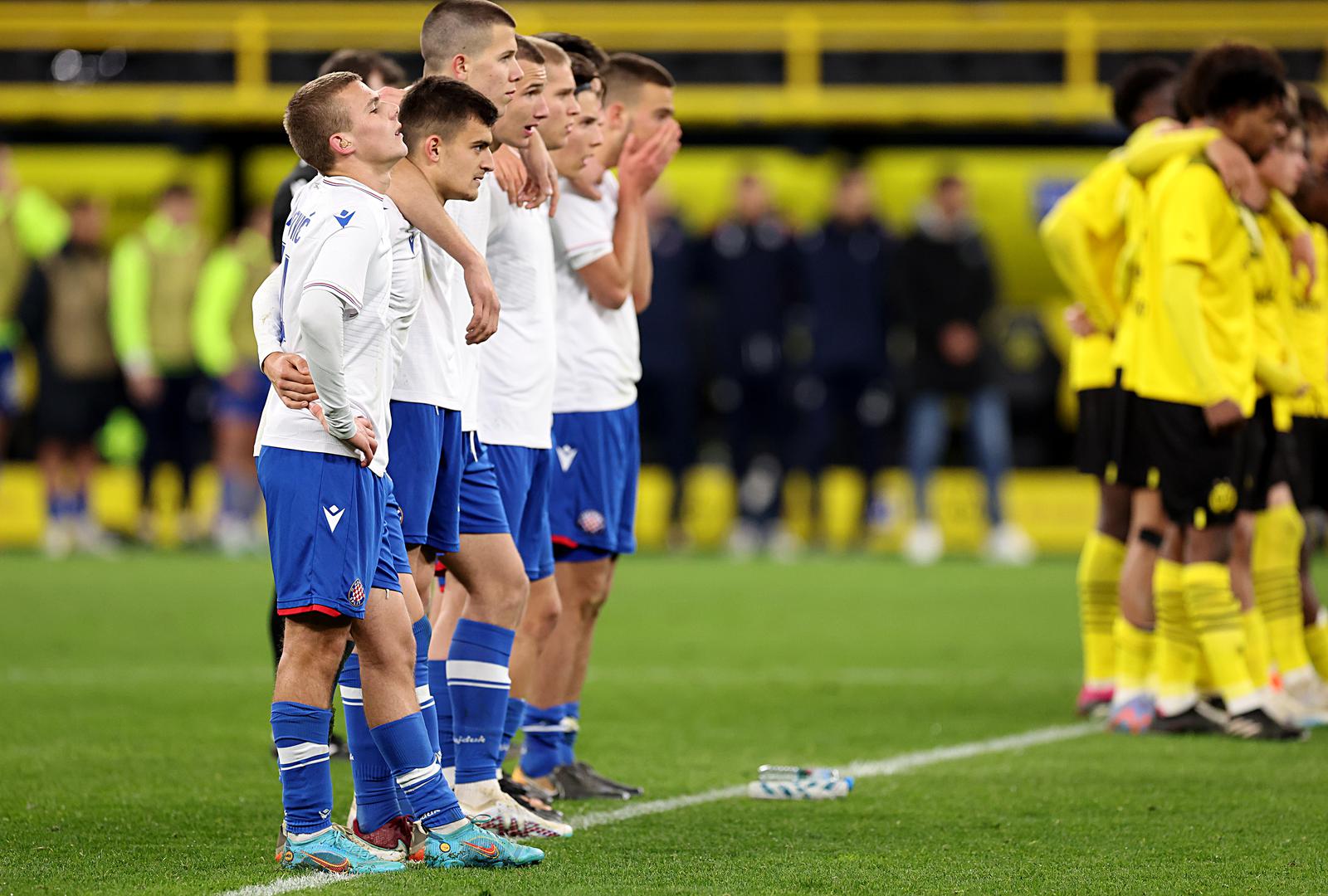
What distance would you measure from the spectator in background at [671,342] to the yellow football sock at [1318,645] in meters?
7.86

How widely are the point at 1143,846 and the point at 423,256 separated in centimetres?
232

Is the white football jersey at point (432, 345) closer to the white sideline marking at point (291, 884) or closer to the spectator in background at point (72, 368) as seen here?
the white sideline marking at point (291, 884)

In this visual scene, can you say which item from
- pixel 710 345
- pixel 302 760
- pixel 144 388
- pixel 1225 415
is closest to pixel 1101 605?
pixel 1225 415

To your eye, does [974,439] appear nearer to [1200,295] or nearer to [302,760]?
[1200,295]

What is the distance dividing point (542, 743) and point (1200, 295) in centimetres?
281

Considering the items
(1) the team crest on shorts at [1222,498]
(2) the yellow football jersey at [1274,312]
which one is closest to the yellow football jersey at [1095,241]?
(2) the yellow football jersey at [1274,312]

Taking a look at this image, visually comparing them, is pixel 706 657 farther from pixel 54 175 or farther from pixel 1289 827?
pixel 54 175

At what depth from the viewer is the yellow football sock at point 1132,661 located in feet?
23.0

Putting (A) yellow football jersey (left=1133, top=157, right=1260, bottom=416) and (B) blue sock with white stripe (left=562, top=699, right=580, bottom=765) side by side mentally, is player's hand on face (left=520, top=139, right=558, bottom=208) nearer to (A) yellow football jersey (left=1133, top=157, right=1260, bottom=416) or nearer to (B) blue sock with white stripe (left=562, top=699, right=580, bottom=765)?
(B) blue sock with white stripe (left=562, top=699, right=580, bottom=765)

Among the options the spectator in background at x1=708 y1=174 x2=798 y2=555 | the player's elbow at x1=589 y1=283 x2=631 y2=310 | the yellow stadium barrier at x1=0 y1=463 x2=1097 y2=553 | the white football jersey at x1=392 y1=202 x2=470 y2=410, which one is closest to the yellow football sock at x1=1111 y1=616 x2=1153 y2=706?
the player's elbow at x1=589 y1=283 x2=631 y2=310

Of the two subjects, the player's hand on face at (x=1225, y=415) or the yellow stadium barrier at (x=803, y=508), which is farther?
the yellow stadium barrier at (x=803, y=508)

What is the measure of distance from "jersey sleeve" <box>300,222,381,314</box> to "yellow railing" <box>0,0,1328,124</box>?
14.3 meters

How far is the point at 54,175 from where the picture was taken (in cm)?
1911

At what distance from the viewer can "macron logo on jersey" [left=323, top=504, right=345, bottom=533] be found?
14.0 feet
